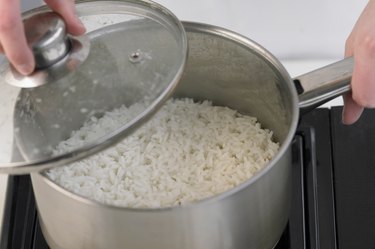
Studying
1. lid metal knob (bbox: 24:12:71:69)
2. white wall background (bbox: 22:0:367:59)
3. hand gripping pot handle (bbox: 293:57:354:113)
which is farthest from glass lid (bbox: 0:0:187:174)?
white wall background (bbox: 22:0:367:59)

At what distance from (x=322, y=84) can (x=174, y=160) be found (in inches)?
7.6

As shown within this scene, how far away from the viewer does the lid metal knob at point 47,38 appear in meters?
0.62

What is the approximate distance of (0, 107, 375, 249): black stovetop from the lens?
734 millimetres

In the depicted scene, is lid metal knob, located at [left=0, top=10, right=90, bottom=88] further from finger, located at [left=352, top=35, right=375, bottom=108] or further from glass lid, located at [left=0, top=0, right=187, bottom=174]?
finger, located at [left=352, top=35, right=375, bottom=108]

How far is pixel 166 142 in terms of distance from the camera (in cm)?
81

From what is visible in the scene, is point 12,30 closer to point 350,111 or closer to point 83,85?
point 83,85

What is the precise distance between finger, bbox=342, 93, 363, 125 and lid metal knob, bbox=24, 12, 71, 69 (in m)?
0.32

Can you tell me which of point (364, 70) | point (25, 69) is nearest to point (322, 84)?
point (364, 70)

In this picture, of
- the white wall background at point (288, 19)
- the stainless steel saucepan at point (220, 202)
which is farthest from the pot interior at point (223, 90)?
the white wall background at point (288, 19)

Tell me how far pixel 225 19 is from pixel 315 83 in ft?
1.22

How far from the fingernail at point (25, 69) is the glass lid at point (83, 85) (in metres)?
0.01

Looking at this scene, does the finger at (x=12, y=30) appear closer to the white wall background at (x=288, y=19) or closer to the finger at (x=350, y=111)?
the finger at (x=350, y=111)

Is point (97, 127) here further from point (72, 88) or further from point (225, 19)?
point (225, 19)

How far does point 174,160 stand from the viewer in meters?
0.78
